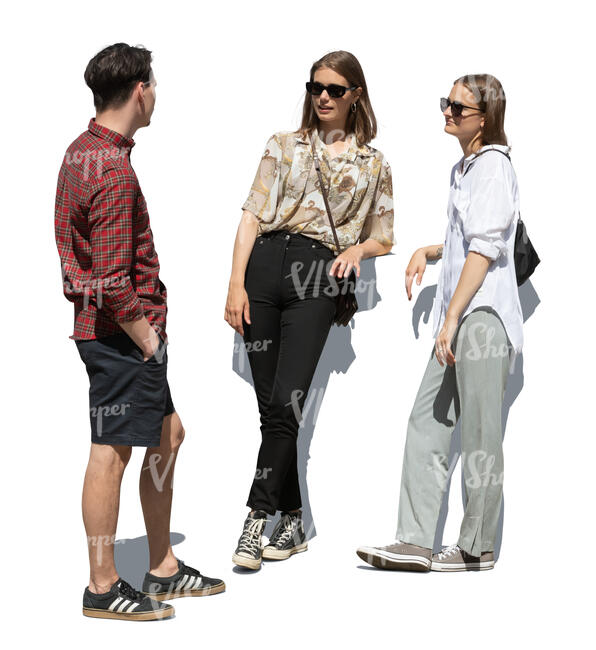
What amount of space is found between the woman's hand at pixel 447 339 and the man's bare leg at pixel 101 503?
1.68m

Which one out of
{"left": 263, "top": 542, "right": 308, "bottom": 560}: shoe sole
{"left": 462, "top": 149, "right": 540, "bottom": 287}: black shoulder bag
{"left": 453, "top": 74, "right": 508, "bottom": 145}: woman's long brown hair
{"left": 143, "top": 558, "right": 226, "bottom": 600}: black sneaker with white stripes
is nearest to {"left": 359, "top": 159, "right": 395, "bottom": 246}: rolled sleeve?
{"left": 462, "top": 149, "right": 540, "bottom": 287}: black shoulder bag

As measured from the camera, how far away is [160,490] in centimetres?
600

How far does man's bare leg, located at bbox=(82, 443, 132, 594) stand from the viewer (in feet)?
18.3

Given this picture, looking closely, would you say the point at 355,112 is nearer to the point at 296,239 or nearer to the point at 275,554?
the point at 296,239

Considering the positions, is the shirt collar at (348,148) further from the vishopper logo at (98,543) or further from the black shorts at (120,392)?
the vishopper logo at (98,543)

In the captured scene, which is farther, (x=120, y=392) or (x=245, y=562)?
(x=245, y=562)

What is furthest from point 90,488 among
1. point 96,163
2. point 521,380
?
point 521,380

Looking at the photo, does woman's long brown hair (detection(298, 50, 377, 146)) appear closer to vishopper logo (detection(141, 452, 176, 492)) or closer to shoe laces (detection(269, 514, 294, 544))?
vishopper logo (detection(141, 452, 176, 492))

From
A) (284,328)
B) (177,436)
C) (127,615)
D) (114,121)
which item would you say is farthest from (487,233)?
(127,615)

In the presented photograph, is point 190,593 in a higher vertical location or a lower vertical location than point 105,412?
lower

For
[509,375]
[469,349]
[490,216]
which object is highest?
[490,216]

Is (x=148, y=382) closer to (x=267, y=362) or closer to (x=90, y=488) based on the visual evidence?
(x=90, y=488)

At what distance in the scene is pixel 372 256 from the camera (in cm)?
670

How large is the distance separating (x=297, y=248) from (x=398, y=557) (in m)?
1.65
